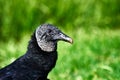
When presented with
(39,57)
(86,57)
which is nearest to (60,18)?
(86,57)

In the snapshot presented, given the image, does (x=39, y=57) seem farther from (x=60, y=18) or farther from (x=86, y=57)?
(x=60, y=18)

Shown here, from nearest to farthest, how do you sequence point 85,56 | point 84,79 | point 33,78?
1. point 33,78
2. point 84,79
3. point 85,56

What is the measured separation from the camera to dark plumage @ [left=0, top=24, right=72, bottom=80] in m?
5.14

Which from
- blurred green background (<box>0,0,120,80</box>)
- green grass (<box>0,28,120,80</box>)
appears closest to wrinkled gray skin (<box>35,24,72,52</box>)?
green grass (<box>0,28,120,80</box>)

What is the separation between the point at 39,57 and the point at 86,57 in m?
2.73

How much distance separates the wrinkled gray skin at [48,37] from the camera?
5.27m

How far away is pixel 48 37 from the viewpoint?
17.6 ft

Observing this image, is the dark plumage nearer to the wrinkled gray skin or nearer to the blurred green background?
the wrinkled gray skin

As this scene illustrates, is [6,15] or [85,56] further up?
[6,15]

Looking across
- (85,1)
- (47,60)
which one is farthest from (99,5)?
(47,60)

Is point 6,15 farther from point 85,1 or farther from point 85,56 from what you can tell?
point 85,56

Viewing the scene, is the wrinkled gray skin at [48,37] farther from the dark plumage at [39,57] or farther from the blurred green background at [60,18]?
the blurred green background at [60,18]

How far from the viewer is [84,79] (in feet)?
23.0

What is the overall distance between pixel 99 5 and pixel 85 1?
285mm
